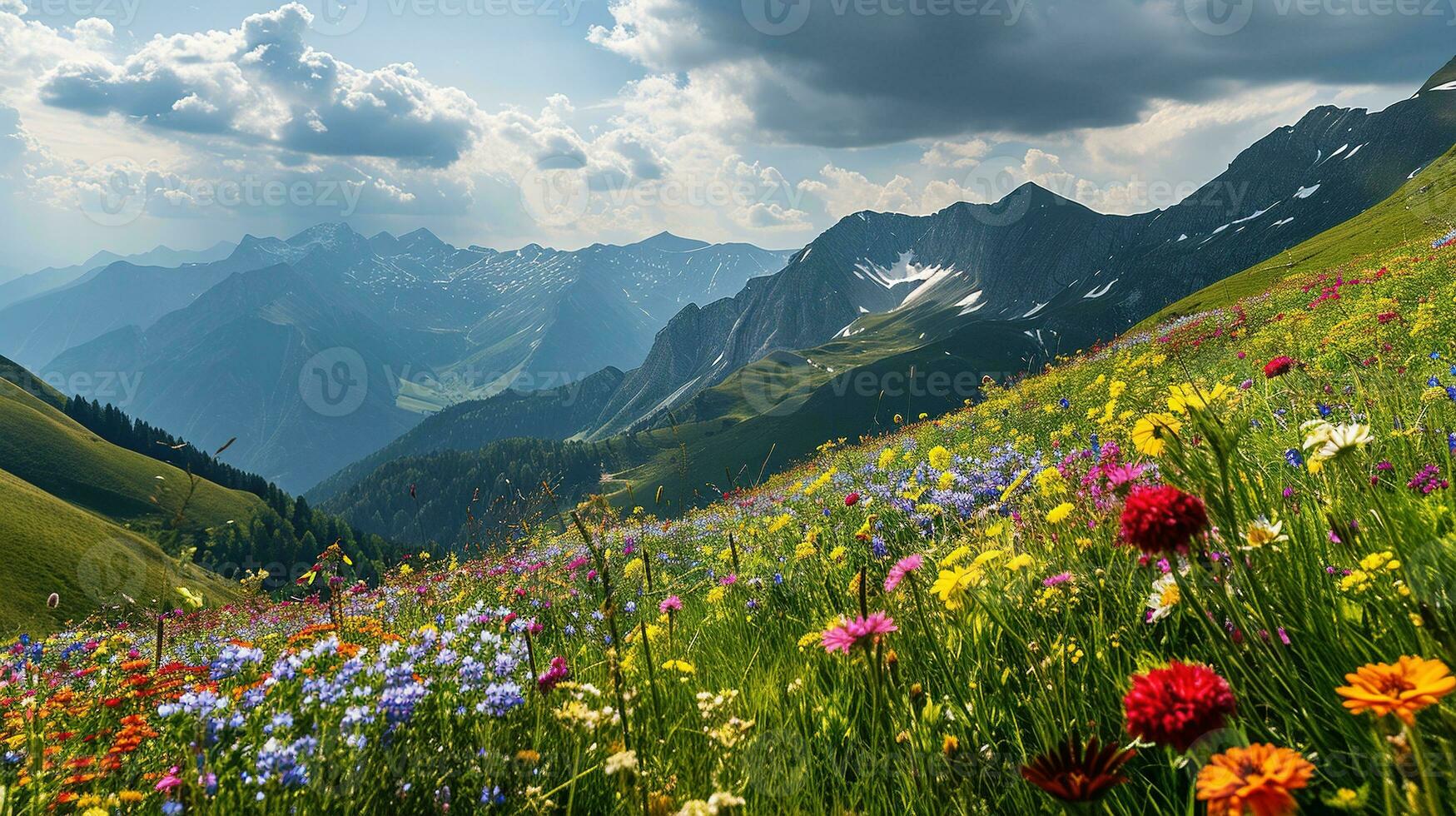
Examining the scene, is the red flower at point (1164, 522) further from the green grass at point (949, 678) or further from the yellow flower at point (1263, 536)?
the yellow flower at point (1263, 536)

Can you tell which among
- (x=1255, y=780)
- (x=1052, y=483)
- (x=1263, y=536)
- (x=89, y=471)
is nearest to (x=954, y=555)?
(x=1263, y=536)

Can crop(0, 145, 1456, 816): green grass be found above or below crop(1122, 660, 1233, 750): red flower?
below

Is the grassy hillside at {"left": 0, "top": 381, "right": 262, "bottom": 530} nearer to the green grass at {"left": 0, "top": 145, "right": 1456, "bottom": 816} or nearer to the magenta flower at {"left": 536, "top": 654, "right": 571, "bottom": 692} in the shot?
the green grass at {"left": 0, "top": 145, "right": 1456, "bottom": 816}

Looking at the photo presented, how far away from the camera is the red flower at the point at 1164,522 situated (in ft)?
4.66

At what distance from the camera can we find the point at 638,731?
2807 millimetres

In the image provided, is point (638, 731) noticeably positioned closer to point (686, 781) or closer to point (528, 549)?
point (686, 781)

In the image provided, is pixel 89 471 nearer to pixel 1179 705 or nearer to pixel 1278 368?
pixel 1278 368

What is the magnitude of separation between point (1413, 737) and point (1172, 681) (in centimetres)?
35

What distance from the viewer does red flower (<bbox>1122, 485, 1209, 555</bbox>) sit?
1.42 metres

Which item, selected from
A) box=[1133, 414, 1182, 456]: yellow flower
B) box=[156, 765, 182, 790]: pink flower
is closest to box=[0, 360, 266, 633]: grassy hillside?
box=[156, 765, 182, 790]: pink flower

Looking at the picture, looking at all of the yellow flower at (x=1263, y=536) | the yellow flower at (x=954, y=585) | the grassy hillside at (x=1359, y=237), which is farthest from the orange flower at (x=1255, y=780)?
the grassy hillside at (x=1359, y=237)

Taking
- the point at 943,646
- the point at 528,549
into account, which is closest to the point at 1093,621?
the point at 943,646

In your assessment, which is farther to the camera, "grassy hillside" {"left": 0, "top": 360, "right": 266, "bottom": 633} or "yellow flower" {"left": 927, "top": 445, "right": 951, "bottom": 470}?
"grassy hillside" {"left": 0, "top": 360, "right": 266, "bottom": 633}

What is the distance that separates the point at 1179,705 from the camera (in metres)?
1.16
